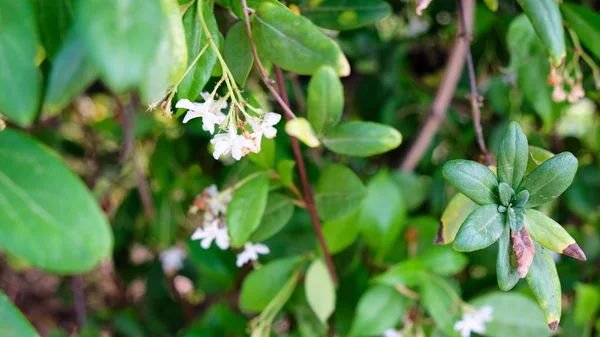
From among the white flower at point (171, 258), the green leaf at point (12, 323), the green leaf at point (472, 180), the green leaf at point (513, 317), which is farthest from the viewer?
the white flower at point (171, 258)

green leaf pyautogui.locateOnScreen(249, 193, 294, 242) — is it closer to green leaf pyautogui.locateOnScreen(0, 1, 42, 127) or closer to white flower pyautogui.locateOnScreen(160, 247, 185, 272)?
green leaf pyautogui.locateOnScreen(0, 1, 42, 127)

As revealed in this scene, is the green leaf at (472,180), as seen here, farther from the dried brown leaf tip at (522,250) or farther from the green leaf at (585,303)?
the green leaf at (585,303)

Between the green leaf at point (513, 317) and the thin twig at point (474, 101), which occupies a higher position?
the thin twig at point (474, 101)

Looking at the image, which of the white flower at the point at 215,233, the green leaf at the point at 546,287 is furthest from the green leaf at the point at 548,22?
the white flower at the point at 215,233

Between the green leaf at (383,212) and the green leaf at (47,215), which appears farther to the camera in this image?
the green leaf at (383,212)

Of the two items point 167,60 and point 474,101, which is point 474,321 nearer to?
point 474,101

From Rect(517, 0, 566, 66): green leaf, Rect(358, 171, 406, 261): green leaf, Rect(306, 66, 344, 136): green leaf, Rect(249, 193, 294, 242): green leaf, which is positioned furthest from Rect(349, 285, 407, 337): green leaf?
Rect(517, 0, 566, 66): green leaf

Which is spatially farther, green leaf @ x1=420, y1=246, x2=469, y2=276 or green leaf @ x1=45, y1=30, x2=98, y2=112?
green leaf @ x1=420, y1=246, x2=469, y2=276

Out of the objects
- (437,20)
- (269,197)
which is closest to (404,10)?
(437,20)
